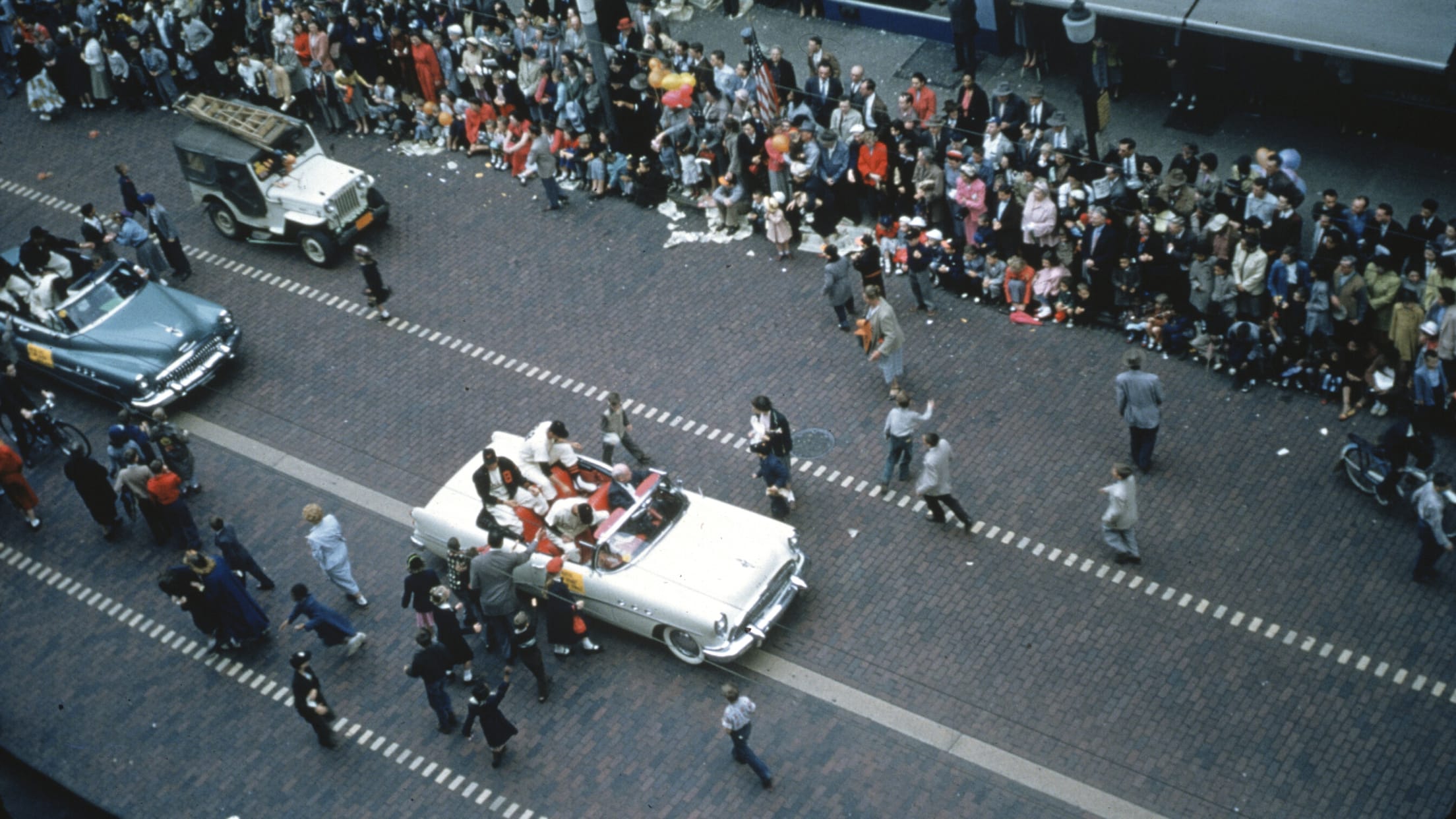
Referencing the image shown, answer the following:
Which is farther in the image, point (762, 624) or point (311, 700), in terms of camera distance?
point (762, 624)

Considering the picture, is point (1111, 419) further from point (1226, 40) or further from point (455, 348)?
point (455, 348)

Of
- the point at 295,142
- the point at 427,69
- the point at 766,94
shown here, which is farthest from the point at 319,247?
the point at 766,94

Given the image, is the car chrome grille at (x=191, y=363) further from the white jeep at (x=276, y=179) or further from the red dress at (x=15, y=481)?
the white jeep at (x=276, y=179)

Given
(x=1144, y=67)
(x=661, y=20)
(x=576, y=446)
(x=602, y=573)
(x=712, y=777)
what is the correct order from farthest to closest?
(x=661, y=20)
(x=1144, y=67)
(x=576, y=446)
(x=602, y=573)
(x=712, y=777)

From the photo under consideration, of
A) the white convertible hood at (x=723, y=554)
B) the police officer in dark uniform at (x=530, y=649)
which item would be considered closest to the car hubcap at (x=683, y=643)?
the white convertible hood at (x=723, y=554)

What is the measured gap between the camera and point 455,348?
21.5 metres

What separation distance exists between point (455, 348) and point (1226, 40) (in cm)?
1228

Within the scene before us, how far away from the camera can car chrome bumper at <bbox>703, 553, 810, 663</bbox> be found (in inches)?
615

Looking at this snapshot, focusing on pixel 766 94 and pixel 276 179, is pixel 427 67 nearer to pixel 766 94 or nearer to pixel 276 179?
pixel 276 179

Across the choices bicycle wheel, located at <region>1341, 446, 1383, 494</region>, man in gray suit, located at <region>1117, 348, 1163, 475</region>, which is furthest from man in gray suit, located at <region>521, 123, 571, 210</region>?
bicycle wheel, located at <region>1341, 446, 1383, 494</region>

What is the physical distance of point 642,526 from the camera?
16.2 m

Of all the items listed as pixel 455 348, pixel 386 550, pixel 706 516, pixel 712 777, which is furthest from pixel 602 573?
pixel 455 348

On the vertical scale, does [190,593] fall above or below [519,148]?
below

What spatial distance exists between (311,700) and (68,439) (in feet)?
25.3
